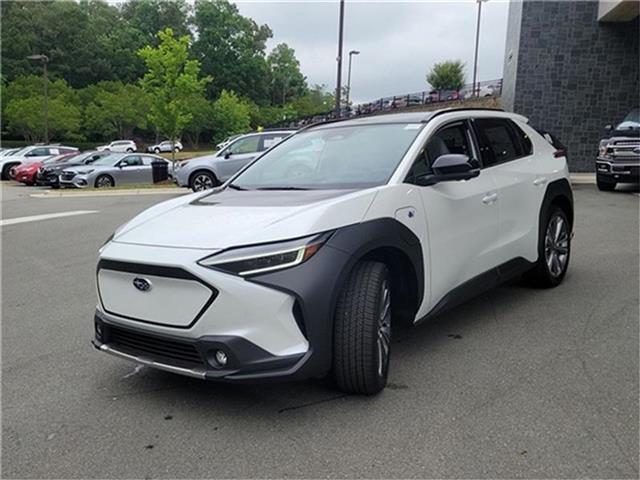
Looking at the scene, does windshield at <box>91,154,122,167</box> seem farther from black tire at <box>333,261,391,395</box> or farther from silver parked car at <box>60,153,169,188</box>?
black tire at <box>333,261,391,395</box>

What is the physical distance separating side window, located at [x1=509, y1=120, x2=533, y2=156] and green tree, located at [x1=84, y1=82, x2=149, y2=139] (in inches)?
2075

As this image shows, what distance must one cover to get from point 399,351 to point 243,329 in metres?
1.55

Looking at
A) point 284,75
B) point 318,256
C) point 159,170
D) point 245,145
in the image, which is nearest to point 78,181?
point 159,170

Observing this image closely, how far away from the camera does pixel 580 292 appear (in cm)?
507

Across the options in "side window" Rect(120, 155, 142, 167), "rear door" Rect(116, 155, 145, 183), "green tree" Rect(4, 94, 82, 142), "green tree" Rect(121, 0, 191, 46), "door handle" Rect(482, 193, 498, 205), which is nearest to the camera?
"door handle" Rect(482, 193, 498, 205)

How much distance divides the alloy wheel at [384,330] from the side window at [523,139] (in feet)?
8.02

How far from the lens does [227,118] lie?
205 feet

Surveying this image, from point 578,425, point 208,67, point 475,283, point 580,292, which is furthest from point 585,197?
point 208,67

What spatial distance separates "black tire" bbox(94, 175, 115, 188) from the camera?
18.5 metres

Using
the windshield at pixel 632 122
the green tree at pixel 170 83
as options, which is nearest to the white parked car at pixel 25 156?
the green tree at pixel 170 83

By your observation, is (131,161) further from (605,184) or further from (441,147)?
(441,147)

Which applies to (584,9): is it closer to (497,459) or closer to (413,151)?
(413,151)

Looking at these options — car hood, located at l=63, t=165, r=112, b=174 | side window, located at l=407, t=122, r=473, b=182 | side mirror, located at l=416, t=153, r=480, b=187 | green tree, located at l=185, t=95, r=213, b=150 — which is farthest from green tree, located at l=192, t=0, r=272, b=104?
side mirror, located at l=416, t=153, r=480, b=187

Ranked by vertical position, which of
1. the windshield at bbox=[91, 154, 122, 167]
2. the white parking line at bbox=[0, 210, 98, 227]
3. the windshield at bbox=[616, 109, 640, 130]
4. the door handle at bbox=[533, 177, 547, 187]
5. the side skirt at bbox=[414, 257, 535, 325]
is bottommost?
the white parking line at bbox=[0, 210, 98, 227]
